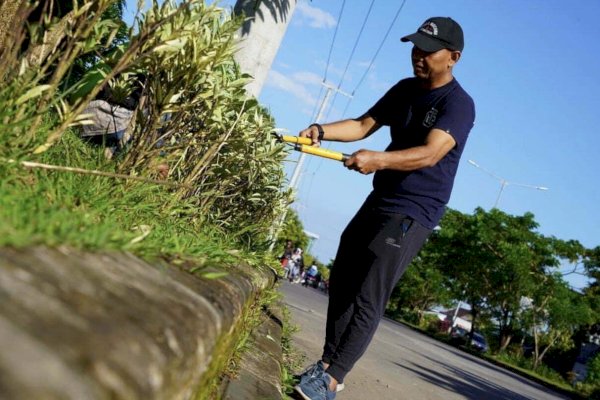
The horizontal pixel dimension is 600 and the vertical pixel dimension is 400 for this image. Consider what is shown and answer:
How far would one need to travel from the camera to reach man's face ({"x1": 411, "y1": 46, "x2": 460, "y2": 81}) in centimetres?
459

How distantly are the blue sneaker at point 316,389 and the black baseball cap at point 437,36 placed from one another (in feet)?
7.01

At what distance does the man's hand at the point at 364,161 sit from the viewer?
13.8 ft

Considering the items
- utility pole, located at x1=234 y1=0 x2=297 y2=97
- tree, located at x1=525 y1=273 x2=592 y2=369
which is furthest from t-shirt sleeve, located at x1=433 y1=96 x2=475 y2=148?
tree, located at x1=525 y1=273 x2=592 y2=369

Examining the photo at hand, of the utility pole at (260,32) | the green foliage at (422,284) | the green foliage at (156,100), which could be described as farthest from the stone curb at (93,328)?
the green foliage at (422,284)

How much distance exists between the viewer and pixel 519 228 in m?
44.3

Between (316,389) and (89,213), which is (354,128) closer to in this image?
(316,389)

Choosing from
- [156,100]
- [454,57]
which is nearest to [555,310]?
[454,57]

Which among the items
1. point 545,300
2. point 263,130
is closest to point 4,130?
point 263,130

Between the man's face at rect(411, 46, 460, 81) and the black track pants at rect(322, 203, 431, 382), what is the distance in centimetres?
96

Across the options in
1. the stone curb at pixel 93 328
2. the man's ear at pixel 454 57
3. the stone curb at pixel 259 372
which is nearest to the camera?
the stone curb at pixel 93 328

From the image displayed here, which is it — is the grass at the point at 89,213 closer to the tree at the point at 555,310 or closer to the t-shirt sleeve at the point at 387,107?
the t-shirt sleeve at the point at 387,107

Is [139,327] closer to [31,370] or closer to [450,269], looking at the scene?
[31,370]

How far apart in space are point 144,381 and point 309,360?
598 cm

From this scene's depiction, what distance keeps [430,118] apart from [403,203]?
573mm
